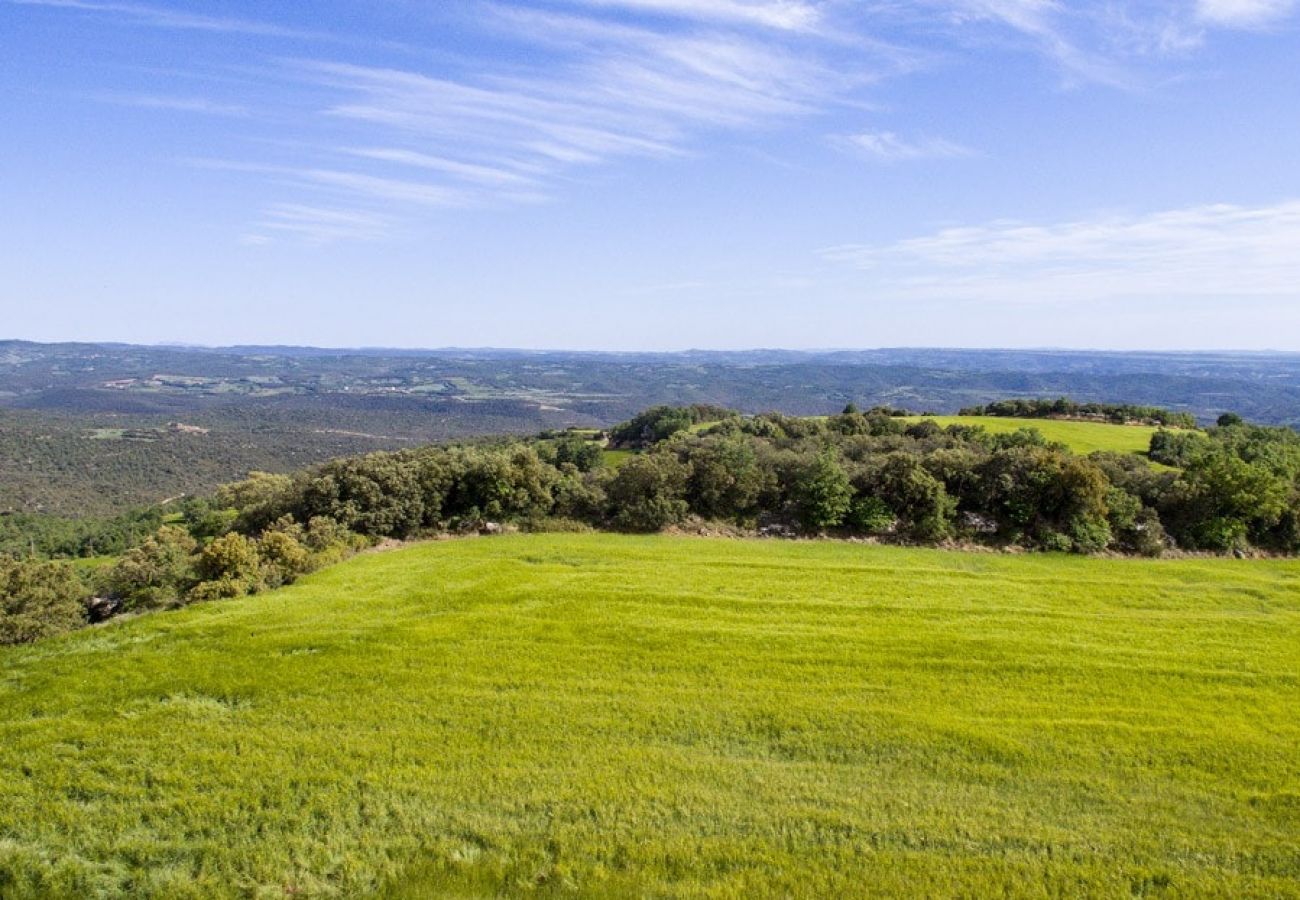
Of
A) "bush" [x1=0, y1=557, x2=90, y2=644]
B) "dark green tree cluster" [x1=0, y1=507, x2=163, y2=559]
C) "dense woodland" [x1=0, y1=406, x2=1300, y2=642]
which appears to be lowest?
"dark green tree cluster" [x1=0, y1=507, x2=163, y2=559]

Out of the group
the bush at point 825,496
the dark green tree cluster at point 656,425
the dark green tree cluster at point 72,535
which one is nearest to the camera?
the bush at point 825,496

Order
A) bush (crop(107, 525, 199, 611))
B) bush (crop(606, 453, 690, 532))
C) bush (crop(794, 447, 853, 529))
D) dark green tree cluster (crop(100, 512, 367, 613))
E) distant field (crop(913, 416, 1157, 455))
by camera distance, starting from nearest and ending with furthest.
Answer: dark green tree cluster (crop(100, 512, 367, 613))
bush (crop(107, 525, 199, 611))
bush (crop(794, 447, 853, 529))
bush (crop(606, 453, 690, 532))
distant field (crop(913, 416, 1157, 455))

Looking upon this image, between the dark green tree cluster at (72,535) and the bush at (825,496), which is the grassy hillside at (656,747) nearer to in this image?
the bush at (825,496)

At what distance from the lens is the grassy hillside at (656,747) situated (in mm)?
11734

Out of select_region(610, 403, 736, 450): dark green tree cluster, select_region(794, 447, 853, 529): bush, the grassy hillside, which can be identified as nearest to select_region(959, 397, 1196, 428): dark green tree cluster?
select_region(610, 403, 736, 450): dark green tree cluster

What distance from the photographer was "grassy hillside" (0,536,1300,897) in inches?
462

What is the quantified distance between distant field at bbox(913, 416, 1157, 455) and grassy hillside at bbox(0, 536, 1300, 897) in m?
40.5

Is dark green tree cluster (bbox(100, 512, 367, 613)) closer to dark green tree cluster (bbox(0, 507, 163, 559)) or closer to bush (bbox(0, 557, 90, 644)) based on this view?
bush (bbox(0, 557, 90, 644))

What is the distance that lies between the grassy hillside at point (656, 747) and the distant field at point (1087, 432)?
1595 inches

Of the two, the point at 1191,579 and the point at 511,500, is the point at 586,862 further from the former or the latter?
the point at 1191,579

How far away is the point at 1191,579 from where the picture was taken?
92.3 feet

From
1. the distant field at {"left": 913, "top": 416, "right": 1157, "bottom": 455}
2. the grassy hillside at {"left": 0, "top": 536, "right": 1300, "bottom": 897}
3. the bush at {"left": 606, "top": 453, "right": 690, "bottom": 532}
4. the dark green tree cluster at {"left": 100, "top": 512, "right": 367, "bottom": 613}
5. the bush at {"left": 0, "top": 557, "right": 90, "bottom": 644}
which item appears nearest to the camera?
the grassy hillside at {"left": 0, "top": 536, "right": 1300, "bottom": 897}

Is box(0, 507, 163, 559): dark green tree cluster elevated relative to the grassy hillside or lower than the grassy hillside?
lower

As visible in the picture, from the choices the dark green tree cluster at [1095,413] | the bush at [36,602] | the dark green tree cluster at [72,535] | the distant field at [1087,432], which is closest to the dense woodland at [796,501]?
the bush at [36,602]
